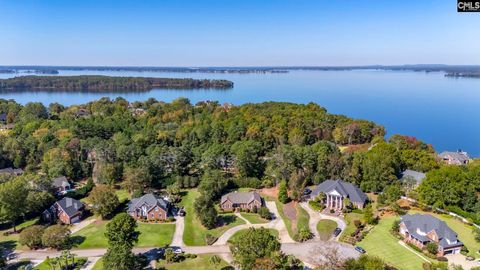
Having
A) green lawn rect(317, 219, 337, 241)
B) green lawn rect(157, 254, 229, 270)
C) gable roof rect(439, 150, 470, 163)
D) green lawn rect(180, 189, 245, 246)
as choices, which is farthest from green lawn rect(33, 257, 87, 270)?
gable roof rect(439, 150, 470, 163)

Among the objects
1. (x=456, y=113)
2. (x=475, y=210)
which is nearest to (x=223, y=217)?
(x=475, y=210)

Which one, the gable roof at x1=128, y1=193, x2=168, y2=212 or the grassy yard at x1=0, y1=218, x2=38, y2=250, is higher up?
the gable roof at x1=128, y1=193, x2=168, y2=212

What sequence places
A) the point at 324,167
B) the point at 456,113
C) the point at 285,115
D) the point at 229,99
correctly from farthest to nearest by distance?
the point at 229,99, the point at 456,113, the point at 285,115, the point at 324,167

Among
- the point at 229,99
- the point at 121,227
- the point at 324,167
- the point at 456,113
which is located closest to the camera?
the point at 121,227

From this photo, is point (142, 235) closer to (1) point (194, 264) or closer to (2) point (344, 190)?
(1) point (194, 264)

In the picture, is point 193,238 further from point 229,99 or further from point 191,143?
point 229,99

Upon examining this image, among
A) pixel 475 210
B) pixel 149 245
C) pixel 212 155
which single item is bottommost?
pixel 149 245

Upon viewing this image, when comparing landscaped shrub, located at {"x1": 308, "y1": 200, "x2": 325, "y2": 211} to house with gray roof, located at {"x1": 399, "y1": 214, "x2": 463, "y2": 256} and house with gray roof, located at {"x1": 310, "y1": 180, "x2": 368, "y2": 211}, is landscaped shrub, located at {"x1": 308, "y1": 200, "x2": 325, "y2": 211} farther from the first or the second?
house with gray roof, located at {"x1": 399, "y1": 214, "x2": 463, "y2": 256}
